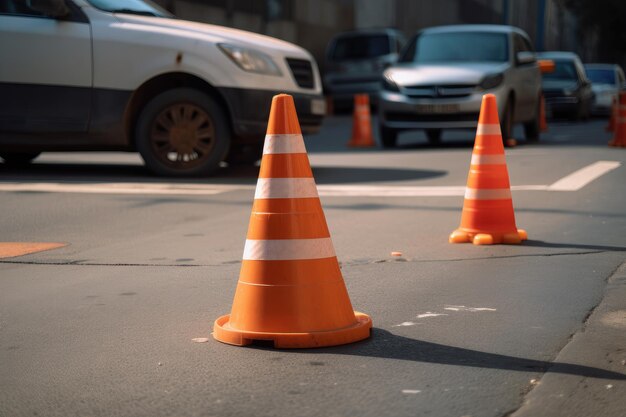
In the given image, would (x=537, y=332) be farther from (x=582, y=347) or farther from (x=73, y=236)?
(x=73, y=236)

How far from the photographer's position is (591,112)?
3225cm

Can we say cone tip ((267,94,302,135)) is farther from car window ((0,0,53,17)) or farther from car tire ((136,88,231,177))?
car window ((0,0,53,17))

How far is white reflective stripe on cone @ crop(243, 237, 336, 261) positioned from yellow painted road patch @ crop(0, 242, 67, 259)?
8.87 ft

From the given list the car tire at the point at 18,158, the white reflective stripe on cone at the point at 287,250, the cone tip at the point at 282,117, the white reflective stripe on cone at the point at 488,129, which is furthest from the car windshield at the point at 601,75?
the white reflective stripe on cone at the point at 287,250

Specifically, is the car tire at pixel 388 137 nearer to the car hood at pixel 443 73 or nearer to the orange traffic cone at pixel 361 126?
the orange traffic cone at pixel 361 126

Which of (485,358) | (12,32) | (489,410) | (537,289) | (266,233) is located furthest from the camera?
(12,32)

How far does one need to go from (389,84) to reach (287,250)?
12.5 metres

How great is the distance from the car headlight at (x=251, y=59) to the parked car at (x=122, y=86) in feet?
0.04

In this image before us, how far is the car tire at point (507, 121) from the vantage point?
16750 millimetres

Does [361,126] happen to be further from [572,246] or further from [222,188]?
[572,246]

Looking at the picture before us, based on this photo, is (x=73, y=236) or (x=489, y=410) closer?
(x=489, y=410)

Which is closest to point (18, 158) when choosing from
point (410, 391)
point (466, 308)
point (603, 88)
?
point (466, 308)

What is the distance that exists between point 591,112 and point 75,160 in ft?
67.9

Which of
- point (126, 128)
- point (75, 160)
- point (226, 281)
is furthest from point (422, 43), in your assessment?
point (226, 281)
